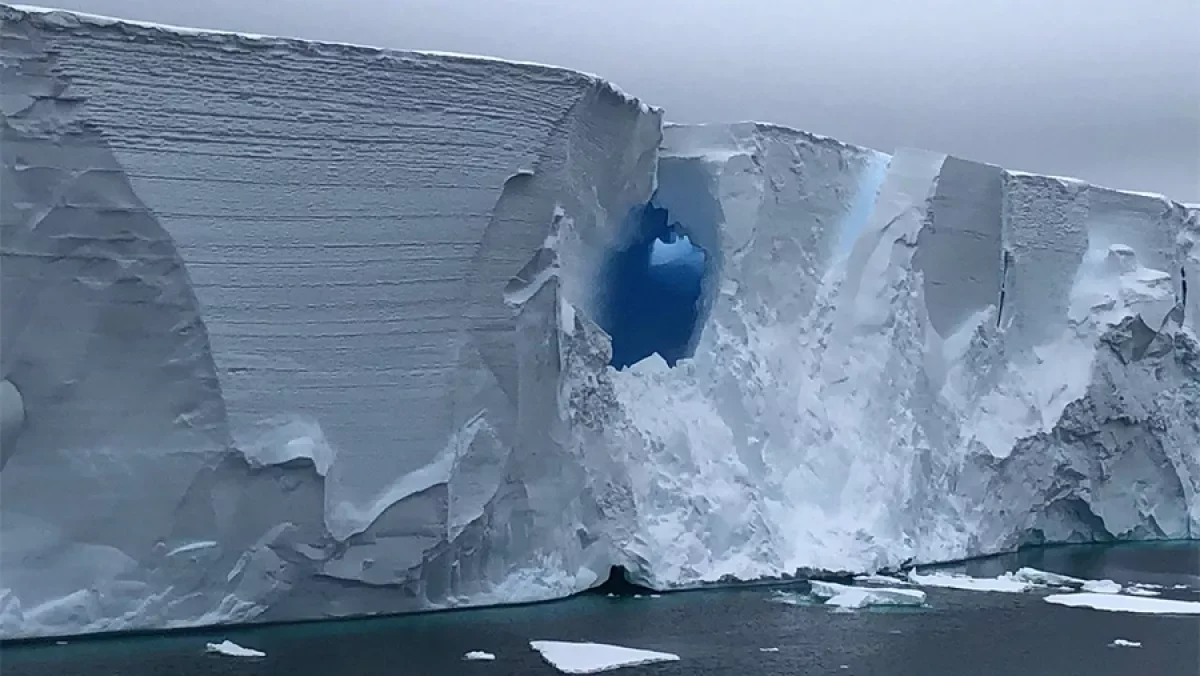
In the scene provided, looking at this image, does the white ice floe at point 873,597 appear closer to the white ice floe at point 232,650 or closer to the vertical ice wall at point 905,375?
the vertical ice wall at point 905,375

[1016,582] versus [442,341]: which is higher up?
[442,341]

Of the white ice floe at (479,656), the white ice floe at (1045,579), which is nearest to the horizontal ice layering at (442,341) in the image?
the white ice floe at (1045,579)

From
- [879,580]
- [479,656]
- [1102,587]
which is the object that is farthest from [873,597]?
[479,656]

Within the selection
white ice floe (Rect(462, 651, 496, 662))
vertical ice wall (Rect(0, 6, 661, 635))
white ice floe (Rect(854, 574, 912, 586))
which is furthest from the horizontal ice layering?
white ice floe (Rect(462, 651, 496, 662))

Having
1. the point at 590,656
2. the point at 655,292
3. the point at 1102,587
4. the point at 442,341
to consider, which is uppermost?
the point at 655,292

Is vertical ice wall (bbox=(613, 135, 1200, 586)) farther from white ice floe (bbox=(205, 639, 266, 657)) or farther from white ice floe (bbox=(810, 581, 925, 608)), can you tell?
white ice floe (bbox=(205, 639, 266, 657))

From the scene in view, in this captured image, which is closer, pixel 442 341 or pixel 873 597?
pixel 442 341

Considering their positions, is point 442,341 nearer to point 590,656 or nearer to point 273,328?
point 273,328
